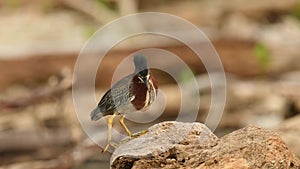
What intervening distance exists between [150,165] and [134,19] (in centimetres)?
661

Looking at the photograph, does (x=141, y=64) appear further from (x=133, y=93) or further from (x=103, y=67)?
(x=103, y=67)

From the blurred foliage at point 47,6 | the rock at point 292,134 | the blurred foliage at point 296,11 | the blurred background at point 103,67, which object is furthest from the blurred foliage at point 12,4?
the rock at point 292,134

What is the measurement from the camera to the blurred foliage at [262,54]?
8348 millimetres

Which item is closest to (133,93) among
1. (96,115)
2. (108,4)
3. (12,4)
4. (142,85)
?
(142,85)

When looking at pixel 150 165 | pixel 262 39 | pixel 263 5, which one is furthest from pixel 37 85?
pixel 150 165

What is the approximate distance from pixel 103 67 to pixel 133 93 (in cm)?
585

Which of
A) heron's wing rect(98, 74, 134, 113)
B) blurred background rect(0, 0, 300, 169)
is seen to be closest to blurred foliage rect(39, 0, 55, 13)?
blurred background rect(0, 0, 300, 169)

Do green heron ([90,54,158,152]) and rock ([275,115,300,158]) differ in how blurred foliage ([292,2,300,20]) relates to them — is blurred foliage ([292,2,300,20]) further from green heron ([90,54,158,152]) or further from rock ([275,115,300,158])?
green heron ([90,54,158,152])

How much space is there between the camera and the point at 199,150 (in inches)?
117

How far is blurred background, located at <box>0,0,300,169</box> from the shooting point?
22.4 feet

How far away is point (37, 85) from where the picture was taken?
344 inches

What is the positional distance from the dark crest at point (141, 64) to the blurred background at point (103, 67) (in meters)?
2.37

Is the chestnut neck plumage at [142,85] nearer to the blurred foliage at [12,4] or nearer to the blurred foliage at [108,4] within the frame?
the blurred foliage at [108,4]

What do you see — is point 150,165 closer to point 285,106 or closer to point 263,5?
point 285,106
